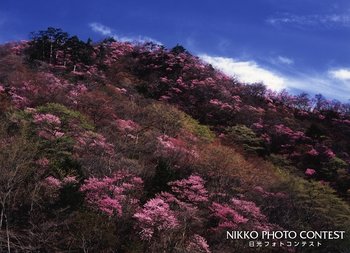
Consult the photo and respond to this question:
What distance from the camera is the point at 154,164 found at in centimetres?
3238

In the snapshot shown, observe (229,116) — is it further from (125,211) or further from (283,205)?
(125,211)

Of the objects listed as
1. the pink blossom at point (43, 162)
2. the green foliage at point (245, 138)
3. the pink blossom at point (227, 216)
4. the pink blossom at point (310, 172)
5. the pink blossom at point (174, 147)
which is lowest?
the pink blossom at point (227, 216)

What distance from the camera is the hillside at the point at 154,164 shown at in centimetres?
2067

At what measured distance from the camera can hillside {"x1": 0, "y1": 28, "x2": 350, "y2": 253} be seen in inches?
814

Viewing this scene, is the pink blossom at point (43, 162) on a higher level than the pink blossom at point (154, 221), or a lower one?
higher

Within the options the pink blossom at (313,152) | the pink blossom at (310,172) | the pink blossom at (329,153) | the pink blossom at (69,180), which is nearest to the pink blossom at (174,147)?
the pink blossom at (69,180)

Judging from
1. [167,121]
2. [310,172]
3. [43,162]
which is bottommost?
[310,172]

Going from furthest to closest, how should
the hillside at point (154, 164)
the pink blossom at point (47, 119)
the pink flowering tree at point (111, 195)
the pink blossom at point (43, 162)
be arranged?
the pink blossom at point (47, 119), the pink blossom at point (43, 162), the pink flowering tree at point (111, 195), the hillside at point (154, 164)

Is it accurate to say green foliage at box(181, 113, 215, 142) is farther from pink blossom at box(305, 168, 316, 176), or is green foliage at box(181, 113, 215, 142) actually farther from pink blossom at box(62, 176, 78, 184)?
pink blossom at box(62, 176, 78, 184)

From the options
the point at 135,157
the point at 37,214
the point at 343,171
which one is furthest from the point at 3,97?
the point at 343,171

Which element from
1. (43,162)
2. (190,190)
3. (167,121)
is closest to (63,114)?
(43,162)

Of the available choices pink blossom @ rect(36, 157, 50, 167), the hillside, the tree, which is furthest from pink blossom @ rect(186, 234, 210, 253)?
the tree

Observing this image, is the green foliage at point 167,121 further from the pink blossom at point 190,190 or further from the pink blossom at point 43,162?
the pink blossom at point 43,162

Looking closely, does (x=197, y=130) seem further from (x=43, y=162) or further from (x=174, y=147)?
(x=43, y=162)
